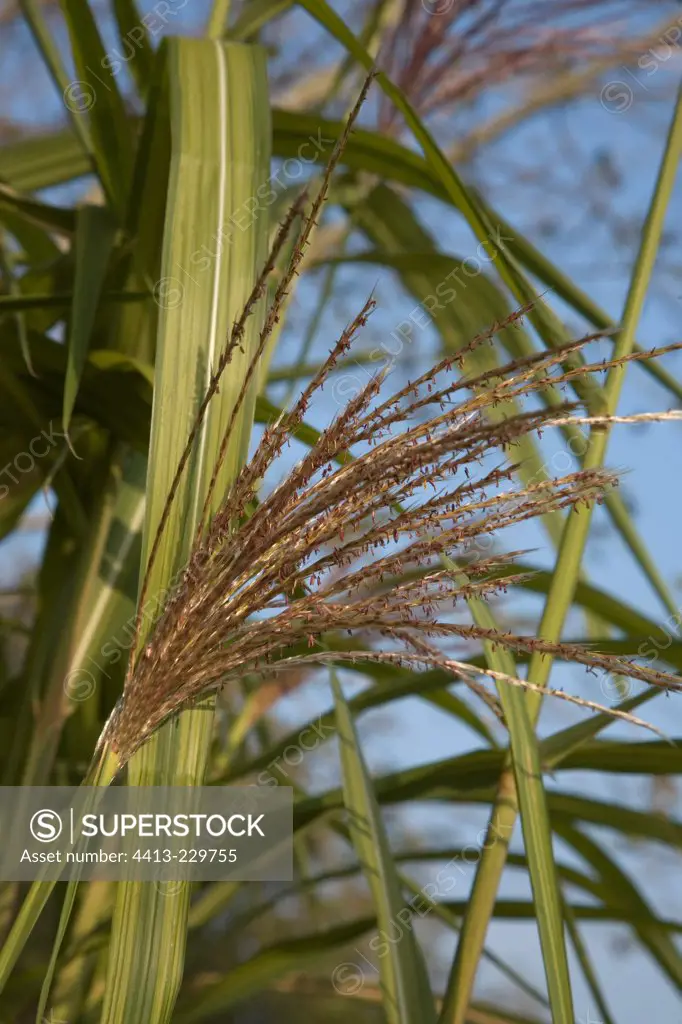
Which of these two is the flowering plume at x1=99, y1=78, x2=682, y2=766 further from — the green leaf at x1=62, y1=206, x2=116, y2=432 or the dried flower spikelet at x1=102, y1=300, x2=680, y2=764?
the green leaf at x1=62, y1=206, x2=116, y2=432

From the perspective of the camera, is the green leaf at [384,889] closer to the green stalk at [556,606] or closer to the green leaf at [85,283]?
the green stalk at [556,606]

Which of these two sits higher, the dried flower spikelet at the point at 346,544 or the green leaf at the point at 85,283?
the green leaf at the point at 85,283

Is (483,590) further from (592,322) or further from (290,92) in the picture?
(290,92)

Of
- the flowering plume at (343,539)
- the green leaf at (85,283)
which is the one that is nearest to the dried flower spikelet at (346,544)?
the flowering plume at (343,539)

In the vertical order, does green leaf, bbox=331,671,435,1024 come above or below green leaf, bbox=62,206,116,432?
below

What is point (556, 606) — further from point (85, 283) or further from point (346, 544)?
point (85, 283)

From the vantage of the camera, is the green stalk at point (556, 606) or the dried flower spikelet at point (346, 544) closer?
the dried flower spikelet at point (346, 544)

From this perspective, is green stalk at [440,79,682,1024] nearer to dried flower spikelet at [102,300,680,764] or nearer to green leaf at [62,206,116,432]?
dried flower spikelet at [102,300,680,764]

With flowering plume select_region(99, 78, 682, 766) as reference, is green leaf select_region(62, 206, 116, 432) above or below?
above

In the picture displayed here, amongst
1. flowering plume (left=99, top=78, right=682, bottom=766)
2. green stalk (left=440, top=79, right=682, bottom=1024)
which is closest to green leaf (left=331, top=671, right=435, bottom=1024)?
green stalk (left=440, top=79, right=682, bottom=1024)

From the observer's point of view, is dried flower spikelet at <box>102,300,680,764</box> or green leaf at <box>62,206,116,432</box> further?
green leaf at <box>62,206,116,432</box>

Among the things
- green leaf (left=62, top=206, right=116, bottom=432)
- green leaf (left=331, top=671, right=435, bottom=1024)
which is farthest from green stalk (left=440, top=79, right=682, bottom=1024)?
green leaf (left=62, top=206, right=116, bottom=432)

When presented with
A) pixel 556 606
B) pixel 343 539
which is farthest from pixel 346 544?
pixel 556 606
